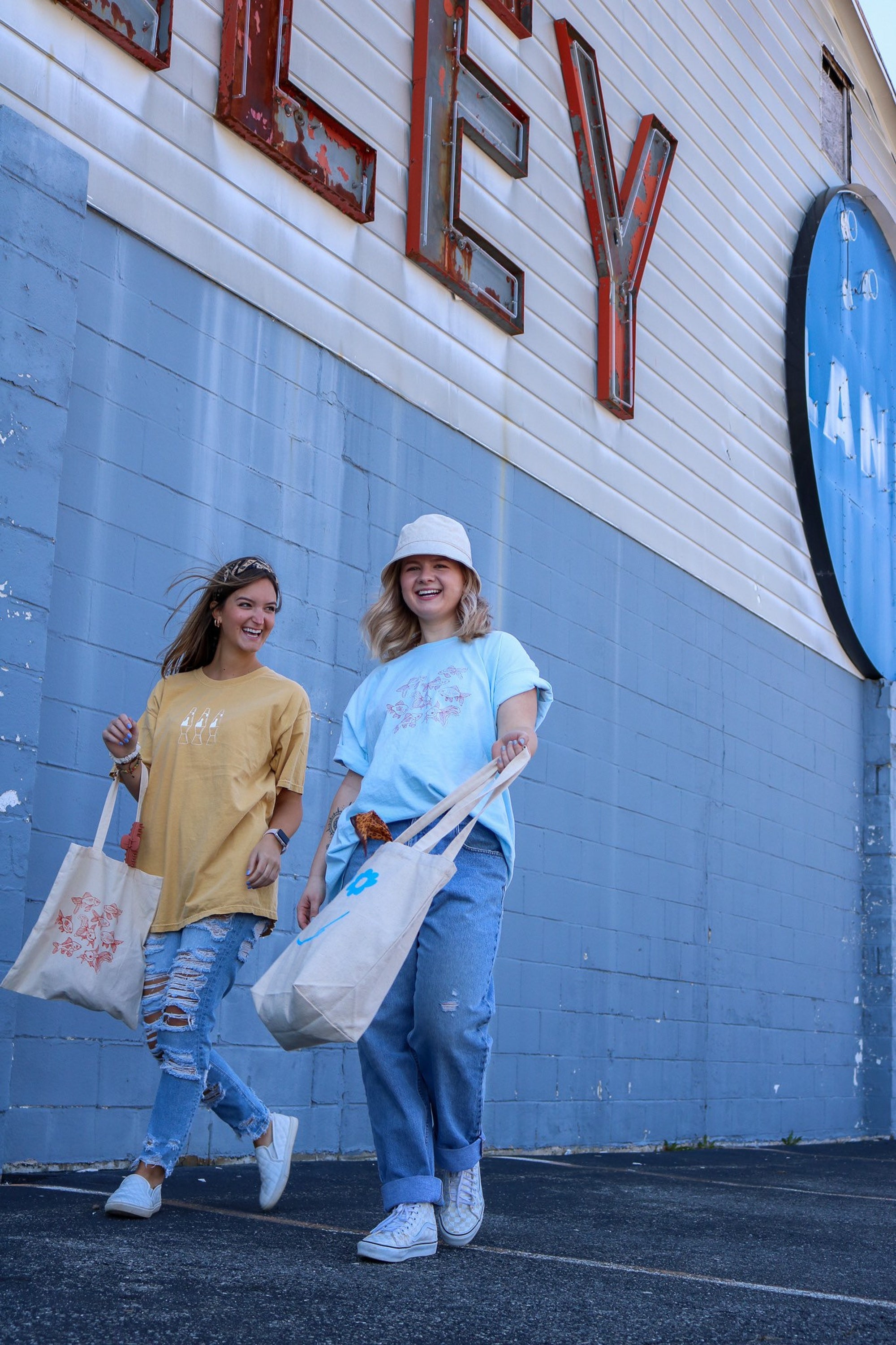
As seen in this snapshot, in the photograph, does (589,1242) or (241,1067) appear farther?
(241,1067)

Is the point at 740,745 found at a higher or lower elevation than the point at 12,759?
higher

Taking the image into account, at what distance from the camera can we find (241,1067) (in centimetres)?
524

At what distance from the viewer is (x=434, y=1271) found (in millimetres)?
2955

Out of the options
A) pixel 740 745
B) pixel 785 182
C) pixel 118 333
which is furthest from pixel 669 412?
pixel 118 333

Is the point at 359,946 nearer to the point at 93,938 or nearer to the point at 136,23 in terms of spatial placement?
the point at 93,938

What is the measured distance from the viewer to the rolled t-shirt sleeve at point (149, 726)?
3.88 metres

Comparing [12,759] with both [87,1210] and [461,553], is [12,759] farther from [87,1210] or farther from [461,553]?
[461,553]

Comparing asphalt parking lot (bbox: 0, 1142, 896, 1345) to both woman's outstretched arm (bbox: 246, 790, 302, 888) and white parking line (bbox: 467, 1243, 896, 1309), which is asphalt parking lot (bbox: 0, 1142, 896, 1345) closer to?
white parking line (bbox: 467, 1243, 896, 1309)

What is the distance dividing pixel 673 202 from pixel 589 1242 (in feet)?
24.1

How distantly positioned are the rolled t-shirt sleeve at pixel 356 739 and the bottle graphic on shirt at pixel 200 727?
387mm

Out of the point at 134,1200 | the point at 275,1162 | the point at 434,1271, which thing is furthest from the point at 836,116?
the point at 434,1271

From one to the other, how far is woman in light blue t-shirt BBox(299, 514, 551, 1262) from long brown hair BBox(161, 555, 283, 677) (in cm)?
47

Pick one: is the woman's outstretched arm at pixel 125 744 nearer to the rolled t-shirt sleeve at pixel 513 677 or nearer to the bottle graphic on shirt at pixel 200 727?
the bottle graphic on shirt at pixel 200 727

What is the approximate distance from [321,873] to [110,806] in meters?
0.64
